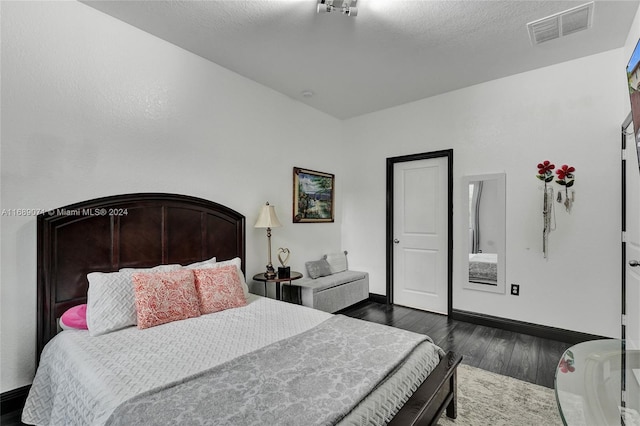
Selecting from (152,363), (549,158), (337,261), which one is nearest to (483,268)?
(549,158)

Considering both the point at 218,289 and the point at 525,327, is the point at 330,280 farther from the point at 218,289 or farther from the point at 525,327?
the point at 525,327

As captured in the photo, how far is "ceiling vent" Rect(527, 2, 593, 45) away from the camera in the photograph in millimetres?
2305

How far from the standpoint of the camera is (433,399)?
1530 millimetres

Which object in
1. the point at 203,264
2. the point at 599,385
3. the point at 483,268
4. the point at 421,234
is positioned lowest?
the point at 599,385

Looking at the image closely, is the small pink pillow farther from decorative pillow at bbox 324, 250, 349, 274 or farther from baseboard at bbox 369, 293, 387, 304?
baseboard at bbox 369, 293, 387, 304

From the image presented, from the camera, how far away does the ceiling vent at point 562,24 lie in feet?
7.56

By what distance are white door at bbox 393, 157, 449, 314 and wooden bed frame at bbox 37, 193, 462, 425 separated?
2167 mm

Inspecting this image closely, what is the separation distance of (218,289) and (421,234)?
9.05 feet

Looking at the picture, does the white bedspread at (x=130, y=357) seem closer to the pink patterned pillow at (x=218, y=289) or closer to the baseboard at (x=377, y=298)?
the pink patterned pillow at (x=218, y=289)

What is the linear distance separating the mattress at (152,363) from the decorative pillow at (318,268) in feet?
5.71

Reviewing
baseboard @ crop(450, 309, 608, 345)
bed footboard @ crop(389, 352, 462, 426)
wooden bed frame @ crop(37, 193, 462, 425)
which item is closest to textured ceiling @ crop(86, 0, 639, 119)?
wooden bed frame @ crop(37, 193, 462, 425)

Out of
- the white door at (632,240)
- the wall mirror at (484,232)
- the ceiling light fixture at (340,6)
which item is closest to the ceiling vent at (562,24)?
the white door at (632,240)

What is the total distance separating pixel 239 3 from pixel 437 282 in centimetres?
362

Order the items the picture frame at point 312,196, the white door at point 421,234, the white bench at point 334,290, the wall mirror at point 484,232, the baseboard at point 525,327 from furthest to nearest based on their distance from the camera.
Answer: the picture frame at point 312,196 < the white door at point 421,234 < the white bench at point 334,290 < the wall mirror at point 484,232 < the baseboard at point 525,327
